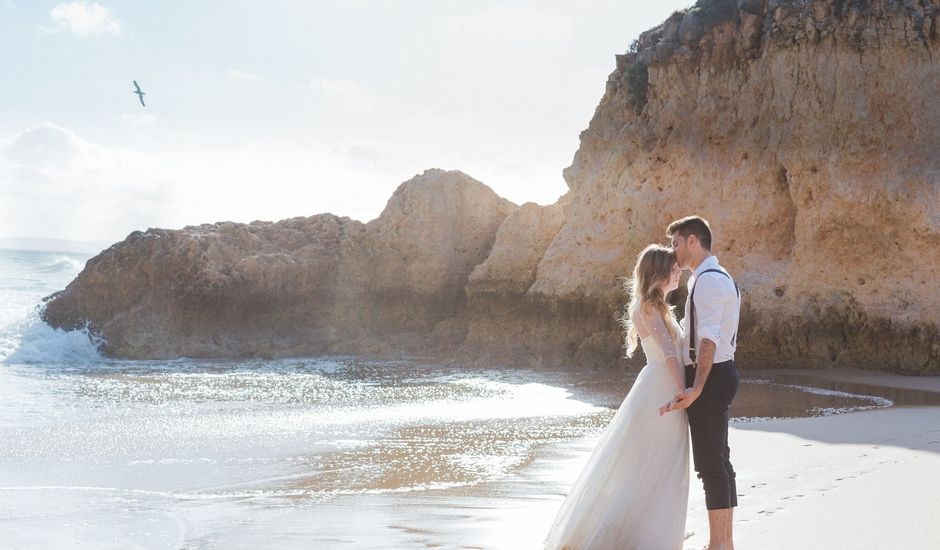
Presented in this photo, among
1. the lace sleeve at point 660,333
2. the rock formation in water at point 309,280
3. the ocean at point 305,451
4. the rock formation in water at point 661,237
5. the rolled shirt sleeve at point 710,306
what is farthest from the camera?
the rock formation in water at point 309,280

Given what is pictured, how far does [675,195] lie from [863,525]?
432 inches

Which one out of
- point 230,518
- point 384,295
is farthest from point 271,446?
point 384,295

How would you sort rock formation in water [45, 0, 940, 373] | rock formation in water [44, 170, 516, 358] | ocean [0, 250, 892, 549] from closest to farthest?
1. ocean [0, 250, 892, 549]
2. rock formation in water [45, 0, 940, 373]
3. rock formation in water [44, 170, 516, 358]

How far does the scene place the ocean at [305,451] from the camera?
5.14m

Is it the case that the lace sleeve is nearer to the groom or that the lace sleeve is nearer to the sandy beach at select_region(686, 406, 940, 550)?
the groom

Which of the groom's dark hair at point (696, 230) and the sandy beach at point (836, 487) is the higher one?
the groom's dark hair at point (696, 230)

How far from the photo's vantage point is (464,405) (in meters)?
10.6

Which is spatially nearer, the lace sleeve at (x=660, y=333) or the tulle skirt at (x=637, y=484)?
the tulle skirt at (x=637, y=484)

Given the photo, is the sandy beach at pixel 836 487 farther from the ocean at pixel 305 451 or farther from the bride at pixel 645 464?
the ocean at pixel 305 451

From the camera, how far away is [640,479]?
4188 mm

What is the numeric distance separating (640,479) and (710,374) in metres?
0.57

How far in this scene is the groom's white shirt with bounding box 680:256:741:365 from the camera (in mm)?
4109

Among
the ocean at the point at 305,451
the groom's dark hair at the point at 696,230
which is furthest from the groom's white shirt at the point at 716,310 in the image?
the ocean at the point at 305,451

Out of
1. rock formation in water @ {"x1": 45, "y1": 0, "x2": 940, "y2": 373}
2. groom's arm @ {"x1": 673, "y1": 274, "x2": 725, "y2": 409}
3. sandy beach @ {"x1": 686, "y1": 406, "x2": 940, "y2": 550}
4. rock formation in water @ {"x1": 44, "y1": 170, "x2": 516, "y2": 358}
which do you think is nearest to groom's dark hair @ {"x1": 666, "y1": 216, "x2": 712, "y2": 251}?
groom's arm @ {"x1": 673, "y1": 274, "x2": 725, "y2": 409}
